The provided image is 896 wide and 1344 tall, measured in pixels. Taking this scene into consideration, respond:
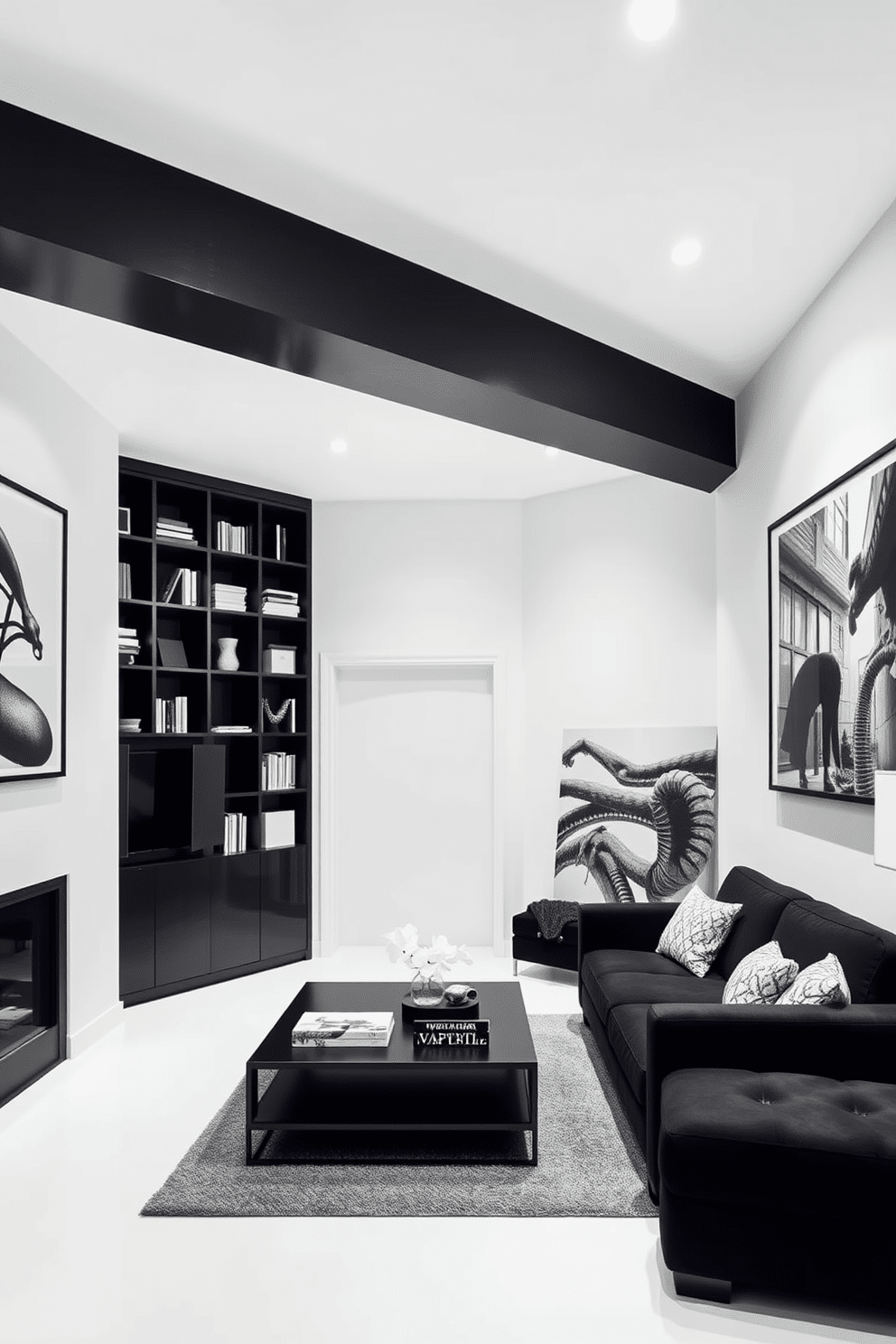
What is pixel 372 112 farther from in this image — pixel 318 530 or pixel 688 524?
pixel 318 530

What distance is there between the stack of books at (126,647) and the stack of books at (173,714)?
0.31 metres

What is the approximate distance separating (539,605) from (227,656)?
6.57 ft

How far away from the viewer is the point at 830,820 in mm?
3580

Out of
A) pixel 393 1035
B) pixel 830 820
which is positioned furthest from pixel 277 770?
pixel 830 820

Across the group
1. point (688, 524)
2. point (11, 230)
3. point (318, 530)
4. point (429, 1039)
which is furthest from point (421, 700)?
point (11, 230)

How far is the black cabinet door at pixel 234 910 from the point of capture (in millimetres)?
5605

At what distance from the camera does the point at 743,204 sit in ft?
9.85

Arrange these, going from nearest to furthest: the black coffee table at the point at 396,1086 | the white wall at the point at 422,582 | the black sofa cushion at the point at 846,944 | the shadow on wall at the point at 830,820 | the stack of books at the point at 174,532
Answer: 1. the black sofa cushion at the point at 846,944
2. the black coffee table at the point at 396,1086
3. the shadow on wall at the point at 830,820
4. the stack of books at the point at 174,532
5. the white wall at the point at 422,582

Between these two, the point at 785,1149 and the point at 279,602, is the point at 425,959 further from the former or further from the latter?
the point at 279,602

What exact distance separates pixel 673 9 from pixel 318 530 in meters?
4.63

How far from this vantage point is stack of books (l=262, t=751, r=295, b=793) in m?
6.14

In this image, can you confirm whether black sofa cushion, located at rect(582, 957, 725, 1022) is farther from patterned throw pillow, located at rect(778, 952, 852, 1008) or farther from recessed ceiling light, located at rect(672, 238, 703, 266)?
recessed ceiling light, located at rect(672, 238, 703, 266)

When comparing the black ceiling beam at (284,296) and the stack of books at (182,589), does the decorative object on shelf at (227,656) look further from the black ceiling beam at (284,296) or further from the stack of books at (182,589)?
the black ceiling beam at (284,296)

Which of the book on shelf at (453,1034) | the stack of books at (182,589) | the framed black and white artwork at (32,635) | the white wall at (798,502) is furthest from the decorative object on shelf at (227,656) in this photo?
the book on shelf at (453,1034)
